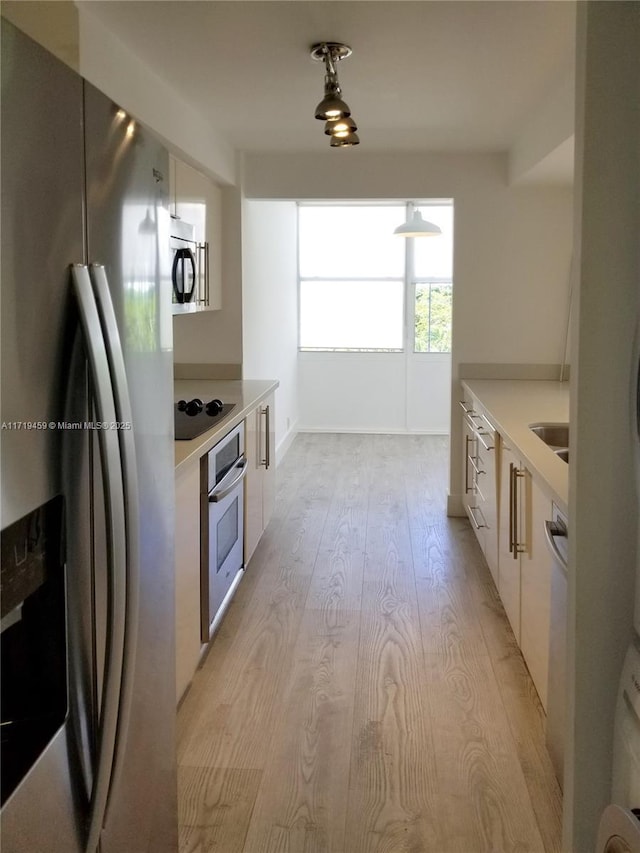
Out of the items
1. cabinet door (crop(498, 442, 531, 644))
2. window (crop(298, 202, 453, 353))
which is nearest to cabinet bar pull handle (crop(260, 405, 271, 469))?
cabinet door (crop(498, 442, 531, 644))

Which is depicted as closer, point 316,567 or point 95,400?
point 95,400

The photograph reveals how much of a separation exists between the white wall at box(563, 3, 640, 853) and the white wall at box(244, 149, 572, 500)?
3.34 meters

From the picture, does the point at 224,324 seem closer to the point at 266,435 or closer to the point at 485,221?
the point at 266,435

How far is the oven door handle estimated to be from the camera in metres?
3.06

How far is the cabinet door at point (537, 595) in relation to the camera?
245 centimetres

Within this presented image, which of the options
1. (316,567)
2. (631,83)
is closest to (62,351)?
(631,83)

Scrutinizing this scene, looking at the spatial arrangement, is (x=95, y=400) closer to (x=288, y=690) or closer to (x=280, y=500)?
(x=288, y=690)

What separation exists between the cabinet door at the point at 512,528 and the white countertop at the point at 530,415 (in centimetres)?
8

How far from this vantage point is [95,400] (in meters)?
1.24

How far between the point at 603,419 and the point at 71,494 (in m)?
1.11

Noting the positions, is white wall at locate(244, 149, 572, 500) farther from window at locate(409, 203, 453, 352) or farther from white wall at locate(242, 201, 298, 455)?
window at locate(409, 203, 453, 352)

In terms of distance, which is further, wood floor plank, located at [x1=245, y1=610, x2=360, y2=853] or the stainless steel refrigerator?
wood floor plank, located at [x1=245, y1=610, x2=360, y2=853]

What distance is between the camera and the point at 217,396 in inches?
167

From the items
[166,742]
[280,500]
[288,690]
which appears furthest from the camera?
[280,500]
